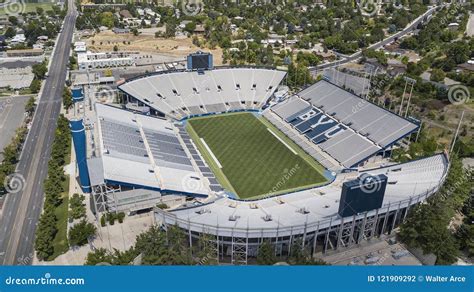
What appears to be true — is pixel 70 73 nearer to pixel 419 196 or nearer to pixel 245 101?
pixel 245 101

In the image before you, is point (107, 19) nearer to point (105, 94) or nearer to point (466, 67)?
point (105, 94)

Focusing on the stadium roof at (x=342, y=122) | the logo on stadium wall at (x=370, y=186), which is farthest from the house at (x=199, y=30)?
the logo on stadium wall at (x=370, y=186)

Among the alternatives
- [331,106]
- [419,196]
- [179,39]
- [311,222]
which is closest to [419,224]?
[419,196]

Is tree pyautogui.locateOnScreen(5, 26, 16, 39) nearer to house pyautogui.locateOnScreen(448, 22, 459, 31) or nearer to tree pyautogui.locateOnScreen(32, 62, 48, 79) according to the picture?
tree pyautogui.locateOnScreen(32, 62, 48, 79)

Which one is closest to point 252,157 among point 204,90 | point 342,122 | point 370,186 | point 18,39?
point 342,122

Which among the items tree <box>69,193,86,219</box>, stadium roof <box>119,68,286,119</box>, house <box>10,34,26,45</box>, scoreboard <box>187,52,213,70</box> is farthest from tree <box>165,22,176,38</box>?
tree <box>69,193,86,219</box>
